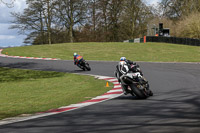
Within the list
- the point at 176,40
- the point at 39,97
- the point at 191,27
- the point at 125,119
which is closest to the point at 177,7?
the point at 191,27

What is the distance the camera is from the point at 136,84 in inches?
419

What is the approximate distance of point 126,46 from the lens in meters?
45.0

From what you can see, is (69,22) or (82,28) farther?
(82,28)

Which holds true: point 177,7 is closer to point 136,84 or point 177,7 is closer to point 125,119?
point 136,84

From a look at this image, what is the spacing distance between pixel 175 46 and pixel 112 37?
25.7 m

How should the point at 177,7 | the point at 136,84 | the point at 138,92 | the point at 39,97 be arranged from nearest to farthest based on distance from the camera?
the point at 138,92 → the point at 136,84 → the point at 39,97 → the point at 177,7

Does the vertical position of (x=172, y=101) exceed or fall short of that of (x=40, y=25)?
it falls short

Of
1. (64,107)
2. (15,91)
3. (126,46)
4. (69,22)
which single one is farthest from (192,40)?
(64,107)

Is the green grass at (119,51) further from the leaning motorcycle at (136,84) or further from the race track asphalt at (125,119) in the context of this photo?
the race track asphalt at (125,119)

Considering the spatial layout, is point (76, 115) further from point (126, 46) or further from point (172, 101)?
point (126, 46)

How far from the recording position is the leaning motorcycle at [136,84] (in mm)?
10570

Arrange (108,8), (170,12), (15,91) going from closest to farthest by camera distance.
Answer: (15,91)
(108,8)
(170,12)

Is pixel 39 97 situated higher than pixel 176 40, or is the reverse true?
pixel 176 40

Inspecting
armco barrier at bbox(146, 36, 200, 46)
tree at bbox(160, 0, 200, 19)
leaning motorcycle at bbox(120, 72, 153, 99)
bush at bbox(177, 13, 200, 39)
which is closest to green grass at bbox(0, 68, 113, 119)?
leaning motorcycle at bbox(120, 72, 153, 99)
